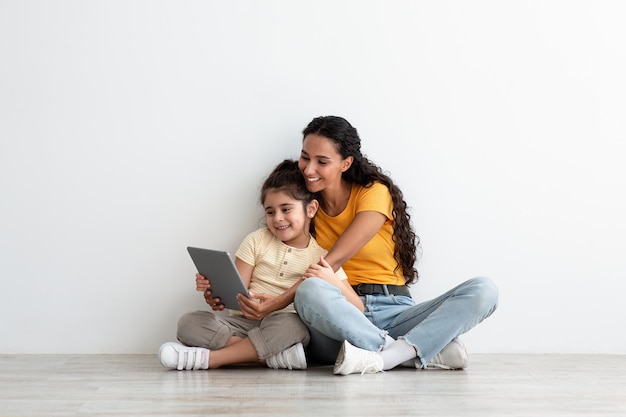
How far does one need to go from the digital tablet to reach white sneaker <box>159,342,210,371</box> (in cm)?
18

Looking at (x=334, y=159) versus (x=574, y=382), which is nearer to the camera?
(x=574, y=382)

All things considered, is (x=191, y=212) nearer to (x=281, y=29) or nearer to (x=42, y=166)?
(x=42, y=166)

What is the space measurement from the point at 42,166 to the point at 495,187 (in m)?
1.49

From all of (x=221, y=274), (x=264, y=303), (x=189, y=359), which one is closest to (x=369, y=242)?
(x=264, y=303)

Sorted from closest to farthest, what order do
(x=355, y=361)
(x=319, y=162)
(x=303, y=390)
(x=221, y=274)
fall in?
(x=303, y=390) < (x=355, y=361) < (x=221, y=274) < (x=319, y=162)

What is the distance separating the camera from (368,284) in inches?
104

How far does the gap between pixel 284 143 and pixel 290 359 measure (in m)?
0.75

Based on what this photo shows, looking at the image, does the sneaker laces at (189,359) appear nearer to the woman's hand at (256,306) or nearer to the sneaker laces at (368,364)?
the woman's hand at (256,306)

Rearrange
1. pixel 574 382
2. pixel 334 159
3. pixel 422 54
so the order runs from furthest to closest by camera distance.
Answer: pixel 422 54 → pixel 334 159 → pixel 574 382

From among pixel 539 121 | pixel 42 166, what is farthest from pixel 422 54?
pixel 42 166

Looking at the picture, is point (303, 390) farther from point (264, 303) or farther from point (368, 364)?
point (264, 303)

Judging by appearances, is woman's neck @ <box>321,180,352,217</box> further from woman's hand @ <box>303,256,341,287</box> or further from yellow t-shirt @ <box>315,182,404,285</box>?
woman's hand @ <box>303,256,341,287</box>

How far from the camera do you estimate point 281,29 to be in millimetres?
2756

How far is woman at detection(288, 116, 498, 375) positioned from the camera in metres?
2.35
